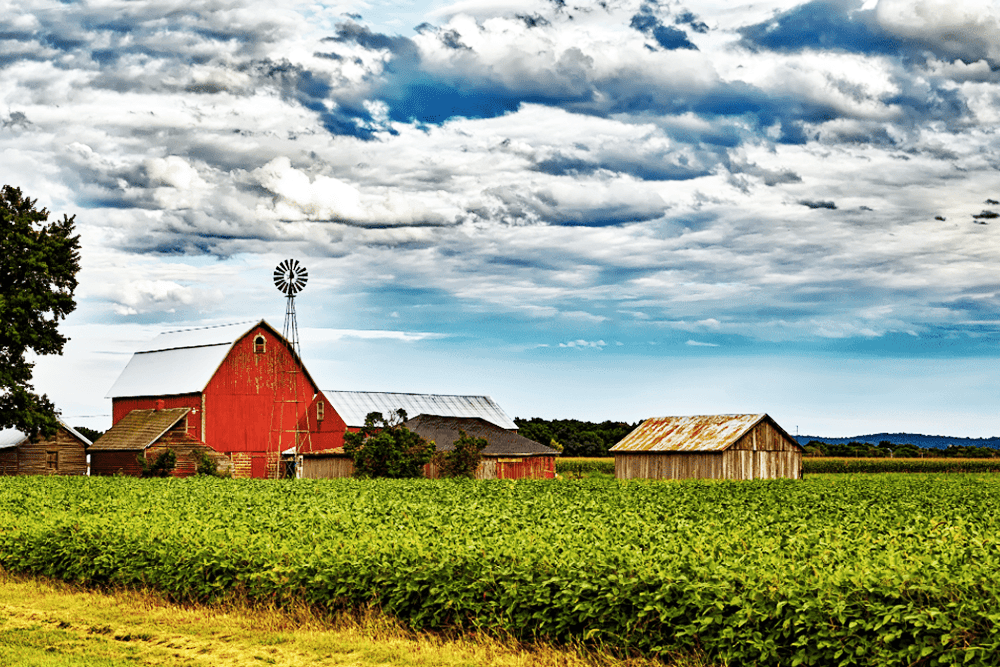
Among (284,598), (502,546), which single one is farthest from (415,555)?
(284,598)

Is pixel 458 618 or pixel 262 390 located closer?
pixel 458 618

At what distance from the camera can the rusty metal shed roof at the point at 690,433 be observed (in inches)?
2630

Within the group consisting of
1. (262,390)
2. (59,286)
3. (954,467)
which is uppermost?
(59,286)

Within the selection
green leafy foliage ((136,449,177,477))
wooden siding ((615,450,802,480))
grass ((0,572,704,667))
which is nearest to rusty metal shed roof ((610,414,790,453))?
wooden siding ((615,450,802,480))

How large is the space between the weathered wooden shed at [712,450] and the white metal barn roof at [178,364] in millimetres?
26424

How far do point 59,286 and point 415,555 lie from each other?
45.5 m

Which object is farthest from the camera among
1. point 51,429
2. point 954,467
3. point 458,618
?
point 954,467

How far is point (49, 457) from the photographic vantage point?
63219 mm

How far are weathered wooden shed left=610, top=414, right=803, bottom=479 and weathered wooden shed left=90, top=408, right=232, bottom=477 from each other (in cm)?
2657

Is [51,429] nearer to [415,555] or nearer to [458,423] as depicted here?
[458,423]

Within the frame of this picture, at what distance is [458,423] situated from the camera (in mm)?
71000

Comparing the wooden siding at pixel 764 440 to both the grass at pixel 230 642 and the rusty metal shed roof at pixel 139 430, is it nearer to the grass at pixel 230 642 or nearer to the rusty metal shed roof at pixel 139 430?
the rusty metal shed roof at pixel 139 430

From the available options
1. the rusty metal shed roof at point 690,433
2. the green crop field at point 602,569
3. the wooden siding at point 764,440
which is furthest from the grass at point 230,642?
the wooden siding at point 764,440

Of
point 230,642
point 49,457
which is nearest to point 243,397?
point 49,457
